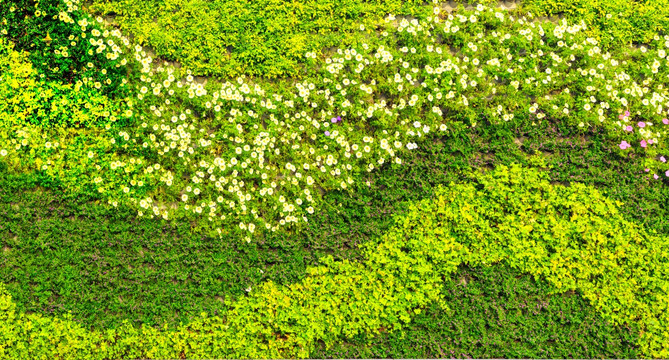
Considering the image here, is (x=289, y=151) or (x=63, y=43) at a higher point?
(x=63, y=43)

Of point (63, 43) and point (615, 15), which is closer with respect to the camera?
point (63, 43)

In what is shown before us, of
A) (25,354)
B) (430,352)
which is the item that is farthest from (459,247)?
(25,354)

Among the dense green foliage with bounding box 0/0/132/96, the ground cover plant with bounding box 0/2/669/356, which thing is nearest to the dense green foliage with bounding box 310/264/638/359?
the ground cover plant with bounding box 0/2/669/356

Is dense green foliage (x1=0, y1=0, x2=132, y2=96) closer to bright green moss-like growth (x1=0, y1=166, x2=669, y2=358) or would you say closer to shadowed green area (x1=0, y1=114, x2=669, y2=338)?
shadowed green area (x1=0, y1=114, x2=669, y2=338)

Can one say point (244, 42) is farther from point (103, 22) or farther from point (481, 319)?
point (481, 319)

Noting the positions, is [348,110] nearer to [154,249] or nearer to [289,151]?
[289,151]

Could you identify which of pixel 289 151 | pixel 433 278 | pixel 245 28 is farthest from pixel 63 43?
pixel 433 278

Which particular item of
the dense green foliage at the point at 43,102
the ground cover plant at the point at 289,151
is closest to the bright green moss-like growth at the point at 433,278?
the ground cover plant at the point at 289,151
